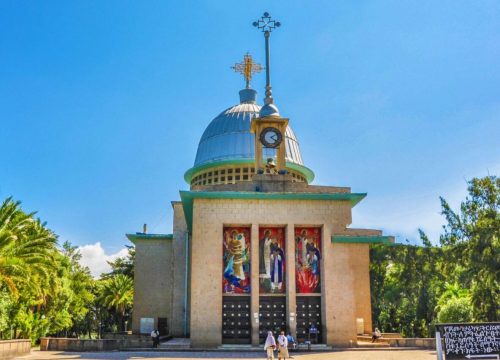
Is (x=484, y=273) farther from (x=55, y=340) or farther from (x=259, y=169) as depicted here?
(x=55, y=340)

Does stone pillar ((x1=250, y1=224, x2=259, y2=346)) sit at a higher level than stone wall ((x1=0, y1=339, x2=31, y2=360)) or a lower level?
higher

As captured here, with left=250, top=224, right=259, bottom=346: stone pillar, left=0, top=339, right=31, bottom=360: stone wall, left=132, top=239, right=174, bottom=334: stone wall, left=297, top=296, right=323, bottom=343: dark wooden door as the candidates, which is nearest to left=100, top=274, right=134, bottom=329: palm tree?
left=132, top=239, right=174, bottom=334: stone wall

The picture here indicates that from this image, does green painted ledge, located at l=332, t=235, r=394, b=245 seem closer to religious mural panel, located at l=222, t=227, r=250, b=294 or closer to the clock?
religious mural panel, located at l=222, t=227, r=250, b=294

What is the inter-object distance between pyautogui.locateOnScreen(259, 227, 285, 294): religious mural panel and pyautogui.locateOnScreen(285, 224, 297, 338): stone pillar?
0.53 m

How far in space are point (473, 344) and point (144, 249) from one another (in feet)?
89.8

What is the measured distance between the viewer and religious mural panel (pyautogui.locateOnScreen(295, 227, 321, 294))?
29.9m

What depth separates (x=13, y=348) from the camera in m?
24.3

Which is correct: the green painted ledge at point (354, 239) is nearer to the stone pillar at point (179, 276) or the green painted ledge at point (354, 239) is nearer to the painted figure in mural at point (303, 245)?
the painted figure in mural at point (303, 245)

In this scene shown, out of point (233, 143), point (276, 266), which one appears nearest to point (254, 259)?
point (276, 266)

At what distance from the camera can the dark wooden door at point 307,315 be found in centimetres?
2945

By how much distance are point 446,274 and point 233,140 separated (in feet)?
63.7

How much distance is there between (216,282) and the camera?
28.8 meters

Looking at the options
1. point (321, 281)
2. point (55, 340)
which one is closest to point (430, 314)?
point (321, 281)

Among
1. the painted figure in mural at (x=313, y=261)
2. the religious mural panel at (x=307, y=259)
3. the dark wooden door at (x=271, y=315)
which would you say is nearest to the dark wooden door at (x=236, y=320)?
the dark wooden door at (x=271, y=315)
